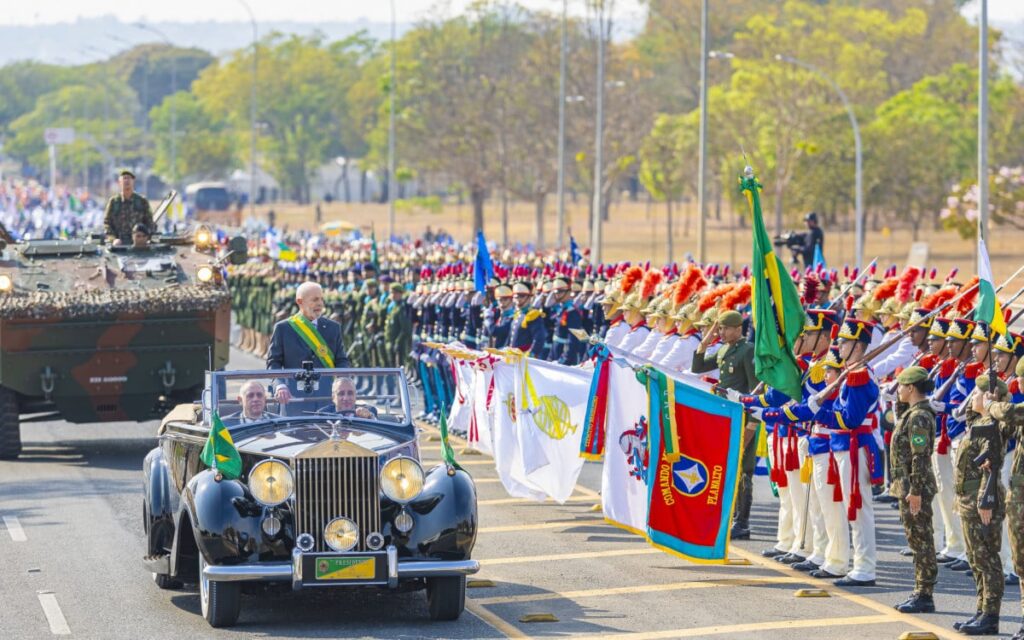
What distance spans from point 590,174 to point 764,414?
204 ft

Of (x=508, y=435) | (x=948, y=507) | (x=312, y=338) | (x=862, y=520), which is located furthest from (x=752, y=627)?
(x=508, y=435)

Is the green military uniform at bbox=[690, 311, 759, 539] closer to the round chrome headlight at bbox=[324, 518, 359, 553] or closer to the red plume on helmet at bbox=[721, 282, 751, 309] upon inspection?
the red plume on helmet at bbox=[721, 282, 751, 309]

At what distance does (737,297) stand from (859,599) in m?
5.49

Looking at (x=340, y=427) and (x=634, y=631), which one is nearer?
(x=634, y=631)

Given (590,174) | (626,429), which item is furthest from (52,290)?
(590,174)

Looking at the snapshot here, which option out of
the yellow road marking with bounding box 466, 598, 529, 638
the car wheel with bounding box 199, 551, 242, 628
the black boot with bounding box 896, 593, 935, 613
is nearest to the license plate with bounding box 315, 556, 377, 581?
the car wheel with bounding box 199, 551, 242, 628

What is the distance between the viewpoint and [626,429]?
47.8 ft

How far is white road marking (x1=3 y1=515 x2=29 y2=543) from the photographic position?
49.9 feet

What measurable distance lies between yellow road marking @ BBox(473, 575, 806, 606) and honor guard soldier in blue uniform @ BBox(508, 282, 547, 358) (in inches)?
310

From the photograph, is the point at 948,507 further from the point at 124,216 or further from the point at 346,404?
the point at 124,216

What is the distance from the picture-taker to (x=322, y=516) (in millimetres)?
11422

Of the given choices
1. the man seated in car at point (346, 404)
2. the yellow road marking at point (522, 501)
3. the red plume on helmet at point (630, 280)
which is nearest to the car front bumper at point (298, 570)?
the man seated in car at point (346, 404)

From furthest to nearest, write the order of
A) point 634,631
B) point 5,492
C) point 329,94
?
point 329,94 → point 5,492 → point 634,631

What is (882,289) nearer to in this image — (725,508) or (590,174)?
(725,508)
